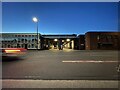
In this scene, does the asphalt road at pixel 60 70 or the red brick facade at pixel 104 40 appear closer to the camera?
the asphalt road at pixel 60 70

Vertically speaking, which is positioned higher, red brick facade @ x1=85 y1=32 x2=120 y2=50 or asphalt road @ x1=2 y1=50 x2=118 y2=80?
red brick facade @ x1=85 y1=32 x2=120 y2=50

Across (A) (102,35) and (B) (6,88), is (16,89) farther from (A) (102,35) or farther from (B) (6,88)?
(A) (102,35)

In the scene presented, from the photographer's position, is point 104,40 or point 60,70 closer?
point 60,70

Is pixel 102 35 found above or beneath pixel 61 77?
above

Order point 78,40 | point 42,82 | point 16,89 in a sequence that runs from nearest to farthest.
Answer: point 16,89 → point 42,82 → point 78,40

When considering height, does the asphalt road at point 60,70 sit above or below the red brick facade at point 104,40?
below

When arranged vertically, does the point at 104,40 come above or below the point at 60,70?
above

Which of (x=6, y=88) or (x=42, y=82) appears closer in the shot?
(x=6, y=88)

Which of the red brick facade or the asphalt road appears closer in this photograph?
the asphalt road

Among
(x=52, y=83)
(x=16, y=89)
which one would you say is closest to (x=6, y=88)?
(x=16, y=89)

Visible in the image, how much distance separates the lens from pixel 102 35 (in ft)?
209

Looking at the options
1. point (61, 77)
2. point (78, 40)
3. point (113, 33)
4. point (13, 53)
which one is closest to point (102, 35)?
point (113, 33)

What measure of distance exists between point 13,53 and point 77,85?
33.0 ft

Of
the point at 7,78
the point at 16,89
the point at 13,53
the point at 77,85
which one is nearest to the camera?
the point at 16,89
